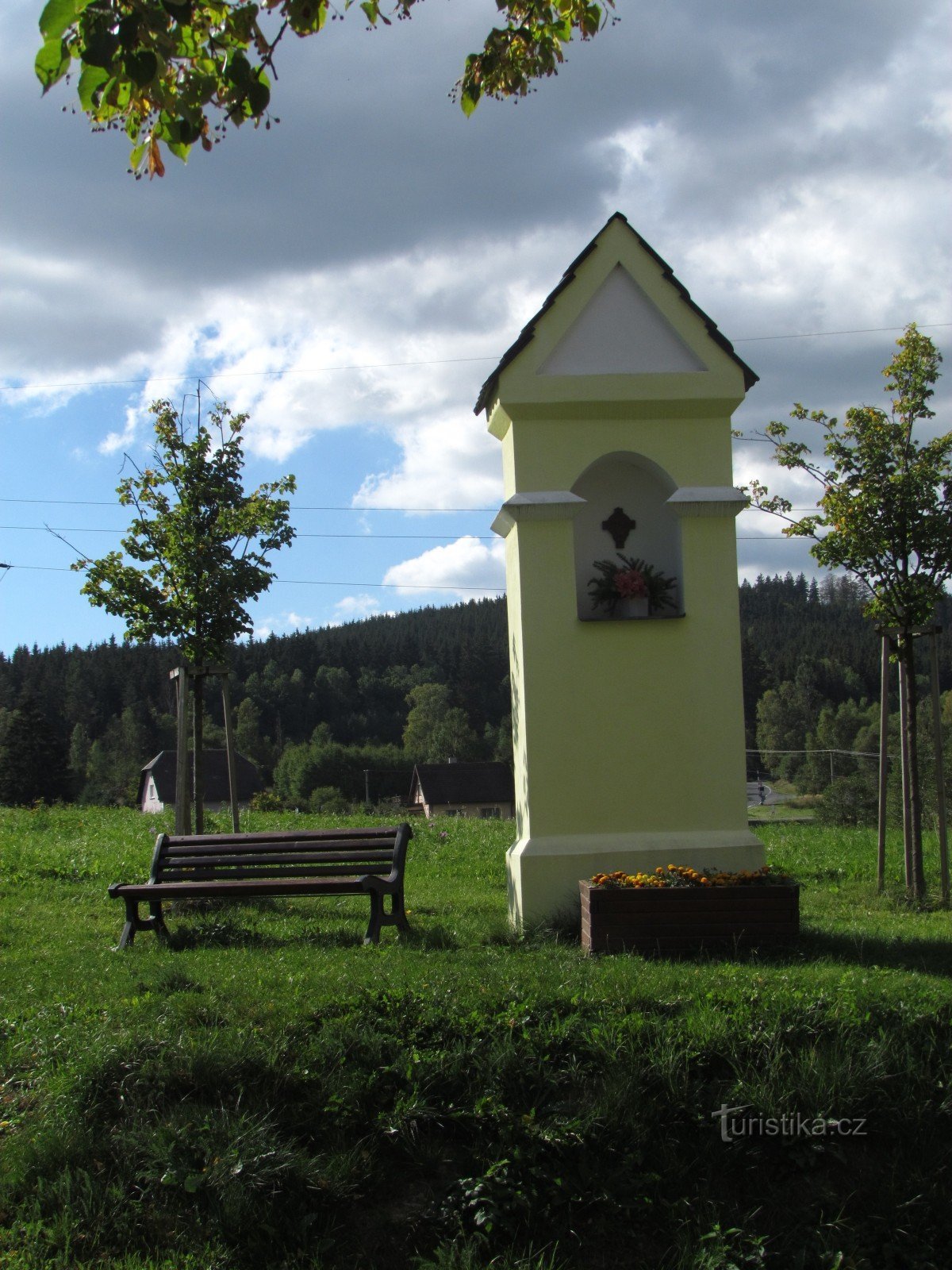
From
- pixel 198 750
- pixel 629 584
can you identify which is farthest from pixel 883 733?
pixel 198 750

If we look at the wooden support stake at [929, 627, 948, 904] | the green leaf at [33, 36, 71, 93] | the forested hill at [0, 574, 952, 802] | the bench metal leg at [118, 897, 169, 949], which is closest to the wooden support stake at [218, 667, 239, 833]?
the bench metal leg at [118, 897, 169, 949]

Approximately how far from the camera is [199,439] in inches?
403

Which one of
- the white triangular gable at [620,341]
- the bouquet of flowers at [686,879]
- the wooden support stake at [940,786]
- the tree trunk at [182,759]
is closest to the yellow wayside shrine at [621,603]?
the white triangular gable at [620,341]

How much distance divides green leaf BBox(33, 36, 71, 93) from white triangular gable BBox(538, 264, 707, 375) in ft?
17.6

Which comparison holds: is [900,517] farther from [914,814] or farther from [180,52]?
[180,52]

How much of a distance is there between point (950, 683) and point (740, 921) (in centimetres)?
5560

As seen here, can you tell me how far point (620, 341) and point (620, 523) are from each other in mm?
1396

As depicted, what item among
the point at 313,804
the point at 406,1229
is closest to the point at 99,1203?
the point at 406,1229

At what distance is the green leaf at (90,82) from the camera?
351cm

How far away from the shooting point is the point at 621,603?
8781 millimetres

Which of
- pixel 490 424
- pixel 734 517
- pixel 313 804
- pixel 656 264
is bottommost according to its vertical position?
pixel 313 804

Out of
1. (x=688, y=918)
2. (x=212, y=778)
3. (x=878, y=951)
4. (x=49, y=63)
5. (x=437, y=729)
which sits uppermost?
(x=49, y=63)

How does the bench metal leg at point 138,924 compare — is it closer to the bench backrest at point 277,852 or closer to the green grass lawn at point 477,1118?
the bench backrest at point 277,852

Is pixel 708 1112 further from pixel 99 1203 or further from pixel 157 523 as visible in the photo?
pixel 157 523
